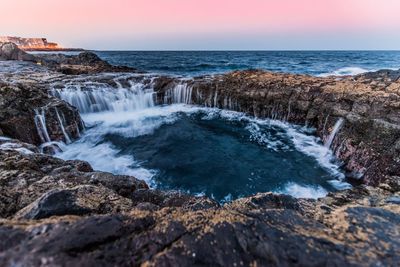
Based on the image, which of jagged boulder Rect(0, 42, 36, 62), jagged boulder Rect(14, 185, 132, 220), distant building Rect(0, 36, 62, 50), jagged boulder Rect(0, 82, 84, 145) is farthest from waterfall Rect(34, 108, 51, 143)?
distant building Rect(0, 36, 62, 50)

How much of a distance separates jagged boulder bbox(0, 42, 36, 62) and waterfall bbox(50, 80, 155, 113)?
21712 millimetres

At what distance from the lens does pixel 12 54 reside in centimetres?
3023

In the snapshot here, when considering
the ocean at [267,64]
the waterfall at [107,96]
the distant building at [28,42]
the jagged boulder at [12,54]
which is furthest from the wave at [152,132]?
the distant building at [28,42]

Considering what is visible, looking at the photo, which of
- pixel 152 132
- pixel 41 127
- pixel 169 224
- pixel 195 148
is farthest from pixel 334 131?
pixel 41 127

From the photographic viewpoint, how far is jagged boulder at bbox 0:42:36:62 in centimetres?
2981

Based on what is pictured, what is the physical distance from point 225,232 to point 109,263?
93 centimetres

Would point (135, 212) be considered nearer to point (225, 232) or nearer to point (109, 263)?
point (109, 263)

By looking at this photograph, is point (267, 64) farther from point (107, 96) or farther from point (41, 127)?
point (41, 127)

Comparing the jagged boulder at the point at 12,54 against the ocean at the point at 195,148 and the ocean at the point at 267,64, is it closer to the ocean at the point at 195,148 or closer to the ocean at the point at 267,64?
the ocean at the point at 267,64

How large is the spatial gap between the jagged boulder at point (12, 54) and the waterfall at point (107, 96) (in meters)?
21.7

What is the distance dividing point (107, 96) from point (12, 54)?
25407 millimetres

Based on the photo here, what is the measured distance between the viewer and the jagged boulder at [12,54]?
97.8 feet

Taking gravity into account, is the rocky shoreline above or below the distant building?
above

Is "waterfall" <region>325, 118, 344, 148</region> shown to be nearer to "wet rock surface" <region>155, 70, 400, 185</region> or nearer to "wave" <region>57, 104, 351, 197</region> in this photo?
"wet rock surface" <region>155, 70, 400, 185</region>
